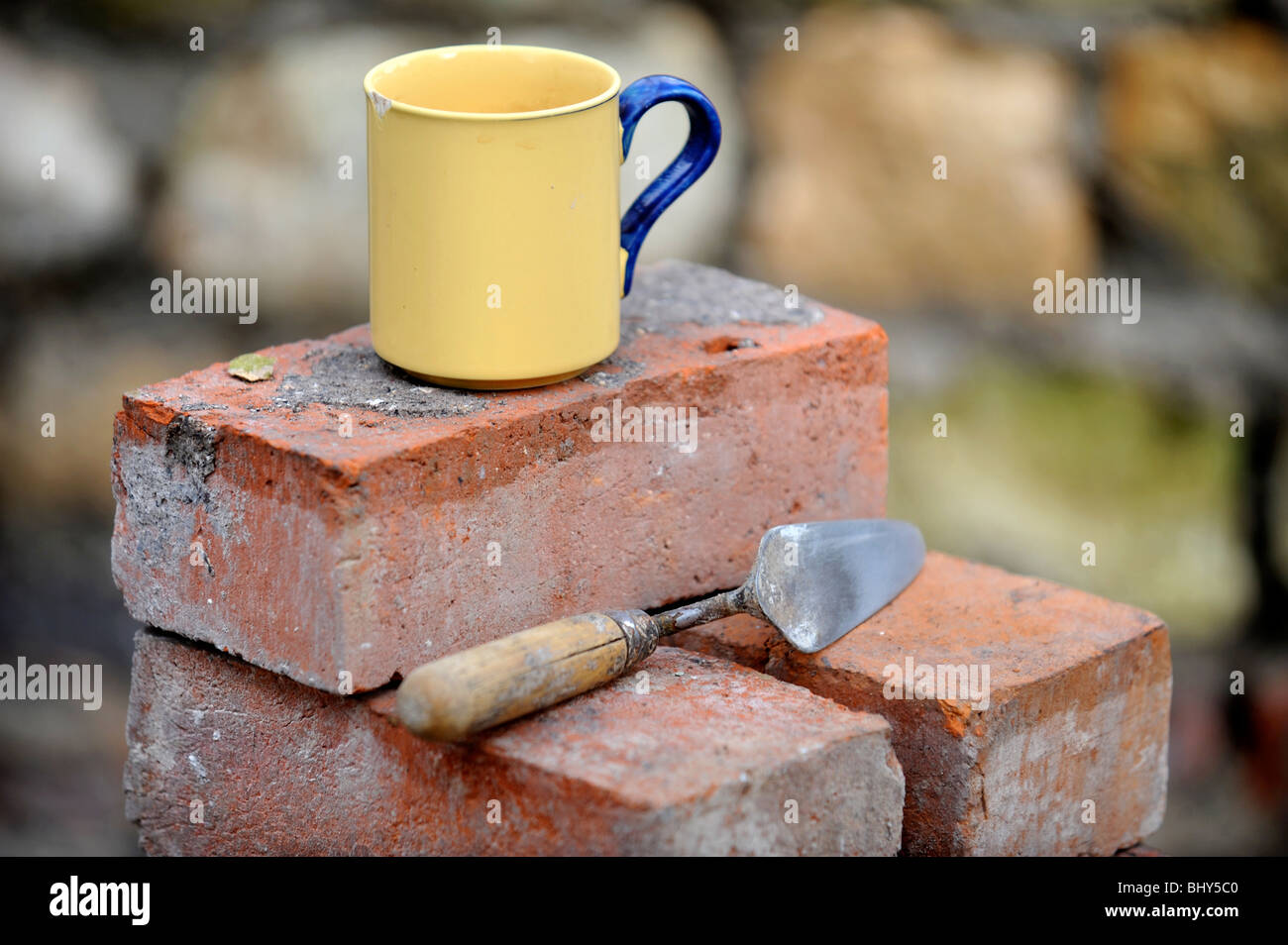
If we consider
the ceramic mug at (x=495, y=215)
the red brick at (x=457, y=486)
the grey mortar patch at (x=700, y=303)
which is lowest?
the red brick at (x=457, y=486)

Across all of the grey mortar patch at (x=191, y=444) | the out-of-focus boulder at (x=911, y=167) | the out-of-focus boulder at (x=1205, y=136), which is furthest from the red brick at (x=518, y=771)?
the out-of-focus boulder at (x=1205, y=136)

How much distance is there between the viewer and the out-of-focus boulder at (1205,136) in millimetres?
1602

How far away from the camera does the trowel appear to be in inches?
34.0

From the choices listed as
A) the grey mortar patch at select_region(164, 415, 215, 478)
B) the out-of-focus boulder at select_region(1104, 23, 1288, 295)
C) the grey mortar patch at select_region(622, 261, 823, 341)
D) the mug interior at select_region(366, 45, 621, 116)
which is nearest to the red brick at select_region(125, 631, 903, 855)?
the grey mortar patch at select_region(164, 415, 215, 478)

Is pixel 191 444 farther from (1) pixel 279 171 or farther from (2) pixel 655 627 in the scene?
(1) pixel 279 171

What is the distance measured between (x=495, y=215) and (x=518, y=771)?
1.00ft

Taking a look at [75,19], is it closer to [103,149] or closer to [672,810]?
[103,149]

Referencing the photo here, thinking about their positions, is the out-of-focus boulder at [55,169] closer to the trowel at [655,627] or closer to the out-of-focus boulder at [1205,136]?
the trowel at [655,627]

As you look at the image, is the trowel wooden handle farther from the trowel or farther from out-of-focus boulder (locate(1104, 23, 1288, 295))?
out-of-focus boulder (locate(1104, 23, 1288, 295))

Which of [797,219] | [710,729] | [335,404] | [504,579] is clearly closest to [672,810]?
[710,729]

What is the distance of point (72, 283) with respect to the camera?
156 centimetres

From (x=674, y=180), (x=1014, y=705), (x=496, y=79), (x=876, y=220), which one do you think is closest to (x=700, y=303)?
(x=674, y=180)

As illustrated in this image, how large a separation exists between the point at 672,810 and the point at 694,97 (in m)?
0.45

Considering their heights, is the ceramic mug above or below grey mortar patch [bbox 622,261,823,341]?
above
